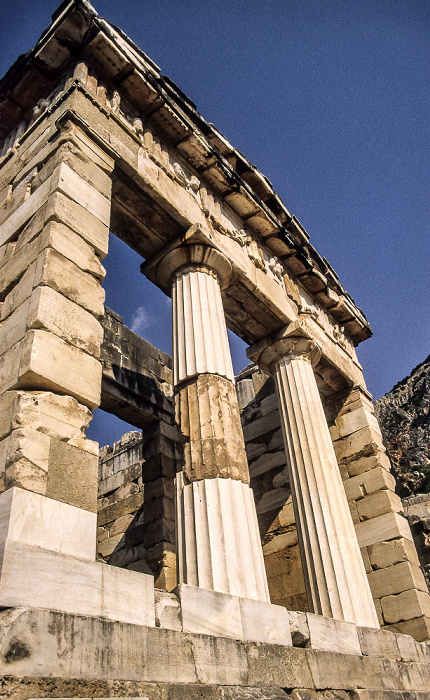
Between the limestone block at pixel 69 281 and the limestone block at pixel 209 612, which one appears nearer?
the limestone block at pixel 209 612

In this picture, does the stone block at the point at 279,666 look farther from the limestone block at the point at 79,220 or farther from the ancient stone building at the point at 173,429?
the limestone block at the point at 79,220

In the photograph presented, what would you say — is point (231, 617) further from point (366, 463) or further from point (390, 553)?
point (366, 463)

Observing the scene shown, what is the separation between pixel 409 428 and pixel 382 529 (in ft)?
57.0

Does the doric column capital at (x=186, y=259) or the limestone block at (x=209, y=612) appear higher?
the doric column capital at (x=186, y=259)

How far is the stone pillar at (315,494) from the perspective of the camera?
263 inches

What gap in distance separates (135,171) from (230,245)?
2.05 metres

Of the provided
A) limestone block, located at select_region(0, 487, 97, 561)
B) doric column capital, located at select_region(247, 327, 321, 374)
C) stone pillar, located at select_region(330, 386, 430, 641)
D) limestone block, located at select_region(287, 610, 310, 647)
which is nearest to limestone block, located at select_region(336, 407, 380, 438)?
stone pillar, located at select_region(330, 386, 430, 641)

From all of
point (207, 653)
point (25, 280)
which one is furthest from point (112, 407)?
point (207, 653)

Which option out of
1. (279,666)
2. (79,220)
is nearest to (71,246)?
(79,220)

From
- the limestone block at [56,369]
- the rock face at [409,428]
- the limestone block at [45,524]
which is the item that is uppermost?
the rock face at [409,428]

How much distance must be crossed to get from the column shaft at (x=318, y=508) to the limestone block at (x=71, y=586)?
3697mm

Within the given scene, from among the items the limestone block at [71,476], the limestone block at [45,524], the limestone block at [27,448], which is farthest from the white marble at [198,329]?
the limestone block at [45,524]

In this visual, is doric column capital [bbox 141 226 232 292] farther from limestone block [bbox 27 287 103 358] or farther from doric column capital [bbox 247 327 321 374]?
limestone block [bbox 27 287 103 358]

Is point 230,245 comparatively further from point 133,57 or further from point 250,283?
point 133,57
